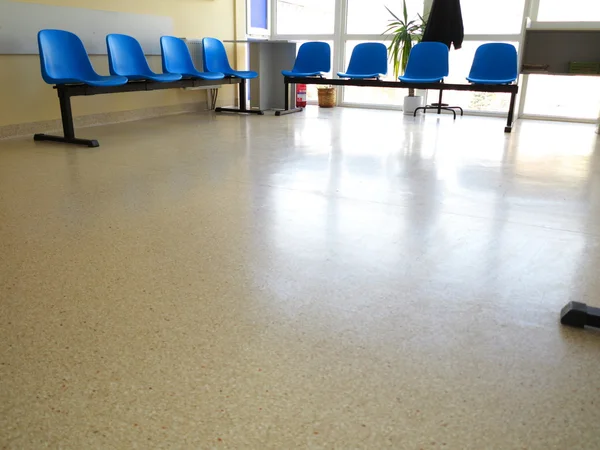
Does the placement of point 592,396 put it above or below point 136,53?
below

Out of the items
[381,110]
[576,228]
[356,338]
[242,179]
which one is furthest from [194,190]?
[381,110]

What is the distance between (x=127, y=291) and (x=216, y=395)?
2.11 feet

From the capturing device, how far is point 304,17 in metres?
7.74

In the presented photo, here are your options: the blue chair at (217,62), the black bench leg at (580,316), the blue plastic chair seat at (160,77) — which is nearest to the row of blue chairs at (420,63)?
the blue chair at (217,62)

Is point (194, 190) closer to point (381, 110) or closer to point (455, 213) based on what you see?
point (455, 213)

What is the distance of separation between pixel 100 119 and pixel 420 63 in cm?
361

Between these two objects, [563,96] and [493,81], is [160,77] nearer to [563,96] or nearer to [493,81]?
[493,81]

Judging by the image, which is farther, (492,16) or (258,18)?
(258,18)

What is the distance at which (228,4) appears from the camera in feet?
22.4

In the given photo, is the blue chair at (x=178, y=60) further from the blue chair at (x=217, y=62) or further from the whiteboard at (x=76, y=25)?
the whiteboard at (x=76, y=25)

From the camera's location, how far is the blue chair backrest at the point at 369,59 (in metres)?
6.09

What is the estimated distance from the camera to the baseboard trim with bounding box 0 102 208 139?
458cm

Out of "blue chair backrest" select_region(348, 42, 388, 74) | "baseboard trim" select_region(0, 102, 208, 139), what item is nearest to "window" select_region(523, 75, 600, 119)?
"blue chair backrest" select_region(348, 42, 388, 74)

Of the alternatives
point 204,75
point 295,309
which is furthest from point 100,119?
point 295,309
